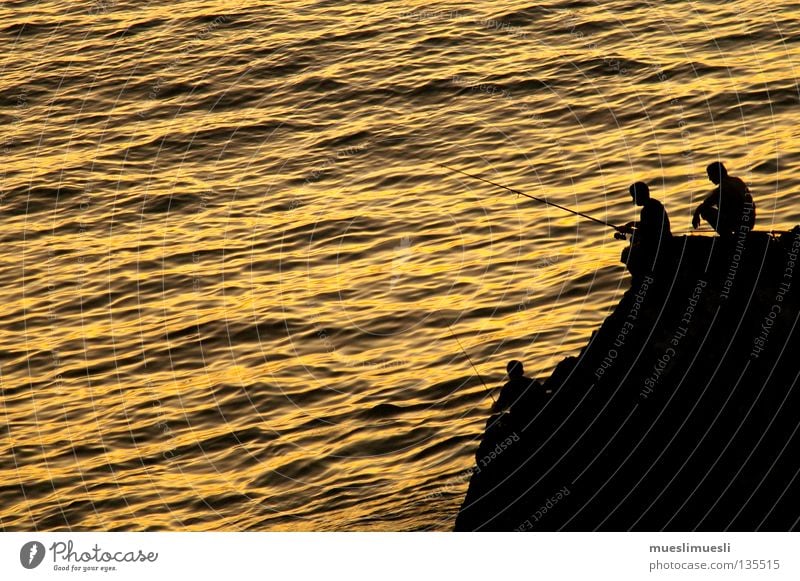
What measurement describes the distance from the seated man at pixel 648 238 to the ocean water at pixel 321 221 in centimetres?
618

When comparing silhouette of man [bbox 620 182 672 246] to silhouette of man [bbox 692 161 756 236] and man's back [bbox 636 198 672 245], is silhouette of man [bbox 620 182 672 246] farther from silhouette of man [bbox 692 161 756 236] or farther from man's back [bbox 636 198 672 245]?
silhouette of man [bbox 692 161 756 236]

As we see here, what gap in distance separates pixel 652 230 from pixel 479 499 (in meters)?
4.58

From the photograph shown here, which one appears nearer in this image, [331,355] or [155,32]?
[331,355]

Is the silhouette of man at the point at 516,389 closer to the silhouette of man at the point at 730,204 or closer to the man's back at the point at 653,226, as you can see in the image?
the man's back at the point at 653,226

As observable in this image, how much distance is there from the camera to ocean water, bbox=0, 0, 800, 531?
26484mm

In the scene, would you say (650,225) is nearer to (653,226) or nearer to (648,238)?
(653,226)

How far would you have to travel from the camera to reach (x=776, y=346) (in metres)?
19.0

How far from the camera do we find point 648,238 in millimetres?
20359

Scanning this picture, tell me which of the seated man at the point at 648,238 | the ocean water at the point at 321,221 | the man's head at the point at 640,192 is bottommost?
the ocean water at the point at 321,221

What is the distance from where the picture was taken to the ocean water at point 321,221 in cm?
2648

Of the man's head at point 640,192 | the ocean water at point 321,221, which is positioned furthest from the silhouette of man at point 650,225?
the ocean water at point 321,221
